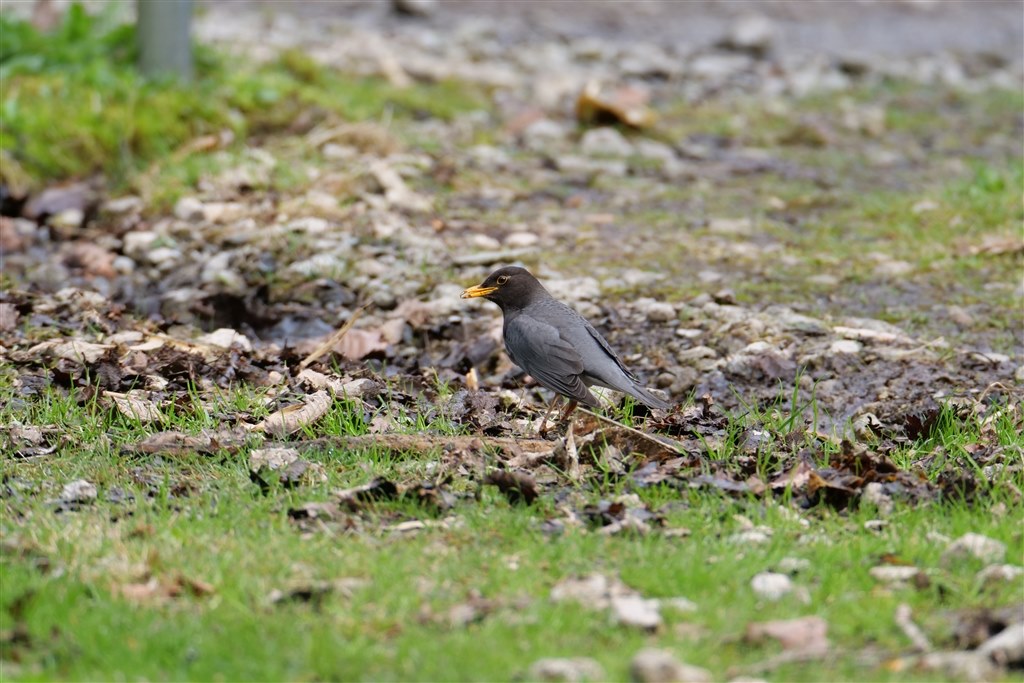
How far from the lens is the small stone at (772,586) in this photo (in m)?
3.81

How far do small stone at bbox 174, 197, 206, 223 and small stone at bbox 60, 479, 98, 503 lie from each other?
367cm

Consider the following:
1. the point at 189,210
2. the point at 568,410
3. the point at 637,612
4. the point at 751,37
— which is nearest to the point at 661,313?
the point at 568,410

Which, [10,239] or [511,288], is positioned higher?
[511,288]

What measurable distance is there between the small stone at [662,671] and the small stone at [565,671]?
3.6 inches

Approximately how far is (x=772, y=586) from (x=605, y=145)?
6.60 metres

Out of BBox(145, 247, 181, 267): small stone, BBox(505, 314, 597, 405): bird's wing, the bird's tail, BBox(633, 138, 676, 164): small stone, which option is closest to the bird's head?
BBox(505, 314, 597, 405): bird's wing

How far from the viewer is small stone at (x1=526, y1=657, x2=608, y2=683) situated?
11.0 feet

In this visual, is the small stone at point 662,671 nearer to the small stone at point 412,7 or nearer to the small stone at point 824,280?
the small stone at point 824,280

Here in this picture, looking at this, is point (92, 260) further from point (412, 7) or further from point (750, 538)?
point (412, 7)

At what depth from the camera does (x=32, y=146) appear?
8.80m

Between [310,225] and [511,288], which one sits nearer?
[511,288]

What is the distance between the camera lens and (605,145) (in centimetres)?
1006

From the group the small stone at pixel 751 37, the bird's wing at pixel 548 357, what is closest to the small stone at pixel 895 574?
the bird's wing at pixel 548 357

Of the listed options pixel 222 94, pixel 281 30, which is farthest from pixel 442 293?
pixel 281 30
